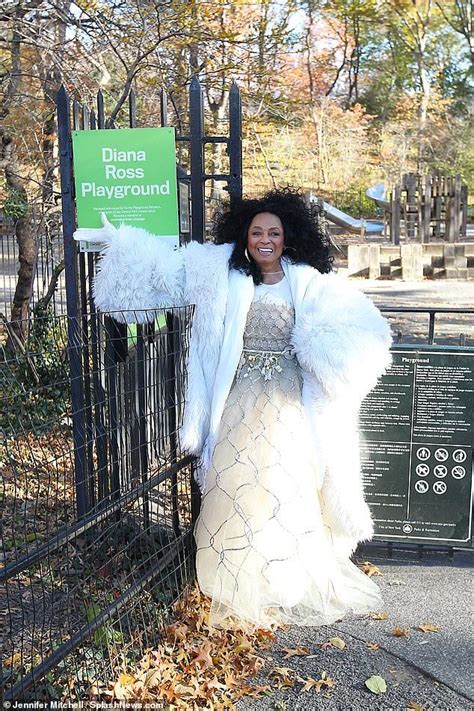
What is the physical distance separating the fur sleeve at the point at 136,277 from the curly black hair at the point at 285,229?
29 centimetres

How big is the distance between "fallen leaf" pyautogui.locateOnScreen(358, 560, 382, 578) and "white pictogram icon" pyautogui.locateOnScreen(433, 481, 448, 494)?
0.55m

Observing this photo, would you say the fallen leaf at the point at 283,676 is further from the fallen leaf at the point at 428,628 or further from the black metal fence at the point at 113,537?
the fallen leaf at the point at 428,628

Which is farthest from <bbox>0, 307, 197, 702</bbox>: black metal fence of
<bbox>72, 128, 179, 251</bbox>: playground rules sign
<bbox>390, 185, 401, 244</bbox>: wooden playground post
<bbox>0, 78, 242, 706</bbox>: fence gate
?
<bbox>390, 185, 401, 244</bbox>: wooden playground post

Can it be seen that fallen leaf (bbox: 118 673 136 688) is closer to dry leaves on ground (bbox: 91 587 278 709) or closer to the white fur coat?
dry leaves on ground (bbox: 91 587 278 709)

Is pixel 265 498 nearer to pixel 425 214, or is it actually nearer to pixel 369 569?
pixel 369 569

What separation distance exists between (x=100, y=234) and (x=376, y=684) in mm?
2393

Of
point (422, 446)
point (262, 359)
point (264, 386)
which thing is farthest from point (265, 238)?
point (422, 446)

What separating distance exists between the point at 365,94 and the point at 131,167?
1615 inches

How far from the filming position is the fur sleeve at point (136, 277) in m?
3.81

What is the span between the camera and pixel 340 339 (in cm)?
372

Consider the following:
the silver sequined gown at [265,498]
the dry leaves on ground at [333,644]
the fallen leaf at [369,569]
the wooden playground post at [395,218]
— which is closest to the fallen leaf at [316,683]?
the dry leaves on ground at [333,644]

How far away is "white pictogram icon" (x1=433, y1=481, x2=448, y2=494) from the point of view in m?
4.64

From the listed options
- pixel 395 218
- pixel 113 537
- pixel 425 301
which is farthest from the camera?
pixel 395 218

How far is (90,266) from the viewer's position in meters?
4.39
